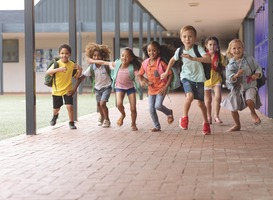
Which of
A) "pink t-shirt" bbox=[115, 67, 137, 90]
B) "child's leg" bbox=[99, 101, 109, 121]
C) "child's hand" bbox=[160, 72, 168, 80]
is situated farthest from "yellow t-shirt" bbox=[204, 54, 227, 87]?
"child's leg" bbox=[99, 101, 109, 121]

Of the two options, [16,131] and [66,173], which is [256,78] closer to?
[16,131]

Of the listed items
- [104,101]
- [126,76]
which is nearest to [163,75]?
[126,76]

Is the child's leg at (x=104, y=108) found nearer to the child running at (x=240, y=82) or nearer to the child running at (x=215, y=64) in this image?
the child running at (x=215, y=64)

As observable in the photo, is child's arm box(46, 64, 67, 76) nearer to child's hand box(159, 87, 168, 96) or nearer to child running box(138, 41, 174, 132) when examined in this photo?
child running box(138, 41, 174, 132)

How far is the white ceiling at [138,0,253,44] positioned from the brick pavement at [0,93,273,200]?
964 cm

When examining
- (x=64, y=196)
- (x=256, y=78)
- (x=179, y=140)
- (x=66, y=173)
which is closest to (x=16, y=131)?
(x=179, y=140)

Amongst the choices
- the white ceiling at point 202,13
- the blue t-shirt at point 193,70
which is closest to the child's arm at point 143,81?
the blue t-shirt at point 193,70

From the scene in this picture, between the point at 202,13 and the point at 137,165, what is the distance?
15.8 metres

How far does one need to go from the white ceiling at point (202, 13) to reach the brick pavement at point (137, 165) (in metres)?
9.64

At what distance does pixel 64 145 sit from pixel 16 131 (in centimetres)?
238

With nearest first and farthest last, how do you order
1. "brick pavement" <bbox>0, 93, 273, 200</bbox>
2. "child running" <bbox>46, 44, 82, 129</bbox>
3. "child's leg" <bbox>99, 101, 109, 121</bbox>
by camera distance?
"brick pavement" <bbox>0, 93, 273, 200</bbox>, "child running" <bbox>46, 44, 82, 129</bbox>, "child's leg" <bbox>99, 101, 109, 121</bbox>

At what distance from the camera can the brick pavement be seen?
388 centimetres

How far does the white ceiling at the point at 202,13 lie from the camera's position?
676 inches

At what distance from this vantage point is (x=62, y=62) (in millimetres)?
8547
